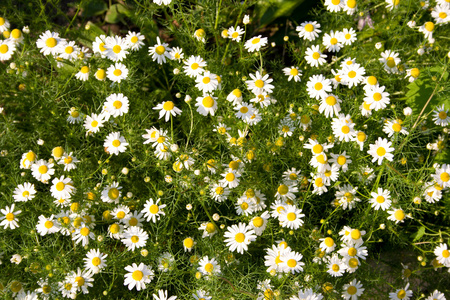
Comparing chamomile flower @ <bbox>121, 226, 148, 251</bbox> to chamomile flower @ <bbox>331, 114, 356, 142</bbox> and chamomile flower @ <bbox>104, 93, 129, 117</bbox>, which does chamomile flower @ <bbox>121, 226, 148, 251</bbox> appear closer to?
chamomile flower @ <bbox>104, 93, 129, 117</bbox>

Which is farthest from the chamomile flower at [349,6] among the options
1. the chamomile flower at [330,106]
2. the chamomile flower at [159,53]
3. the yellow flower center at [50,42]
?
the yellow flower center at [50,42]

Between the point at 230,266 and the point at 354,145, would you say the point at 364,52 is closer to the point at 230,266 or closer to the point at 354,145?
the point at 354,145

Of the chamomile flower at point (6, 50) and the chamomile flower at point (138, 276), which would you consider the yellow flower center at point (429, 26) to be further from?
the chamomile flower at point (6, 50)

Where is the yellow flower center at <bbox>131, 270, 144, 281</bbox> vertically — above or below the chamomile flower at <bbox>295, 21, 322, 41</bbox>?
below

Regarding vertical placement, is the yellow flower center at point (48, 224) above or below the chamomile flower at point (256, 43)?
below

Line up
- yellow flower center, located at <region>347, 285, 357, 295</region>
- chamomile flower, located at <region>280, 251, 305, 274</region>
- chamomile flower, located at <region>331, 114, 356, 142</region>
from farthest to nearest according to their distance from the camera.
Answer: chamomile flower, located at <region>331, 114, 356, 142</region>, yellow flower center, located at <region>347, 285, 357, 295</region>, chamomile flower, located at <region>280, 251, 305, 274</region>

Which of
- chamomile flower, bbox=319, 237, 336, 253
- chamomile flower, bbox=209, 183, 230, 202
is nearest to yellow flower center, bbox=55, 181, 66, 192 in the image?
chamomile flower, bbox=209, 183, 230, 202
